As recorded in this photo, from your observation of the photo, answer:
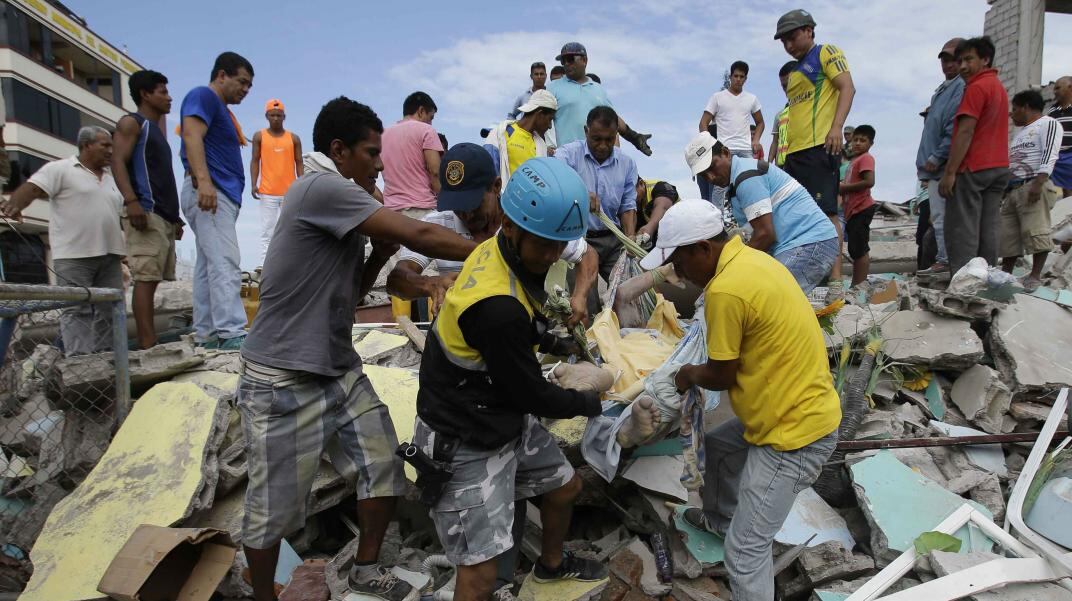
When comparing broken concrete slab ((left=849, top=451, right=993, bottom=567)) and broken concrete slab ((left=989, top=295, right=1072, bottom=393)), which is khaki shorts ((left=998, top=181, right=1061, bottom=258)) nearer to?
broken concrete slab ((left=989, top=295, right=1072, bottom=393))

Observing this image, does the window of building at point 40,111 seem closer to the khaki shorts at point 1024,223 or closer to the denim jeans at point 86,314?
the denim jeans at point 86,314

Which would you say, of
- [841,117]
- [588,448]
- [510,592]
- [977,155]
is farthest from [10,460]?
[977,155]

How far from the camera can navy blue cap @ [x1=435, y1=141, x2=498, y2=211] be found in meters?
2.67

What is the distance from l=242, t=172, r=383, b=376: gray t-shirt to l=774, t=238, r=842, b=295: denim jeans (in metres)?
2.87

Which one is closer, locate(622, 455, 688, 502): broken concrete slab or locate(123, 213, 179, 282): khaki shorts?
locate(622, 455, 688, 502): broken concrete slab

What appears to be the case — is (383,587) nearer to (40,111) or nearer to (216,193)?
(216,193)

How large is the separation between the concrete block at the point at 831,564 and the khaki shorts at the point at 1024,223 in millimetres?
5106

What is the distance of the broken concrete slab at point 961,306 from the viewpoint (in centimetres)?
470

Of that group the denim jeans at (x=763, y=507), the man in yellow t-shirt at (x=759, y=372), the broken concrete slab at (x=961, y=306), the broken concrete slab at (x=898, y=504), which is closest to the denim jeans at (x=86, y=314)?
the man in yellow t-shirt at (x=759, y=372)

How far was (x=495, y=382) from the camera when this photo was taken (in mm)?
2004

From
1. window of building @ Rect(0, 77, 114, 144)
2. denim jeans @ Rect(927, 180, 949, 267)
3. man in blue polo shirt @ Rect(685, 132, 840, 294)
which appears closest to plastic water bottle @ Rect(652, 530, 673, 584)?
man in blue polo shirt @ Rect(685, 132, 840, 294)

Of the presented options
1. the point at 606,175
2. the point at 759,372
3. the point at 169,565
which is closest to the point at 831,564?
the point at 759,372

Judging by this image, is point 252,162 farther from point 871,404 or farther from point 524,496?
point 871,404

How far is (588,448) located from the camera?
2.83m
